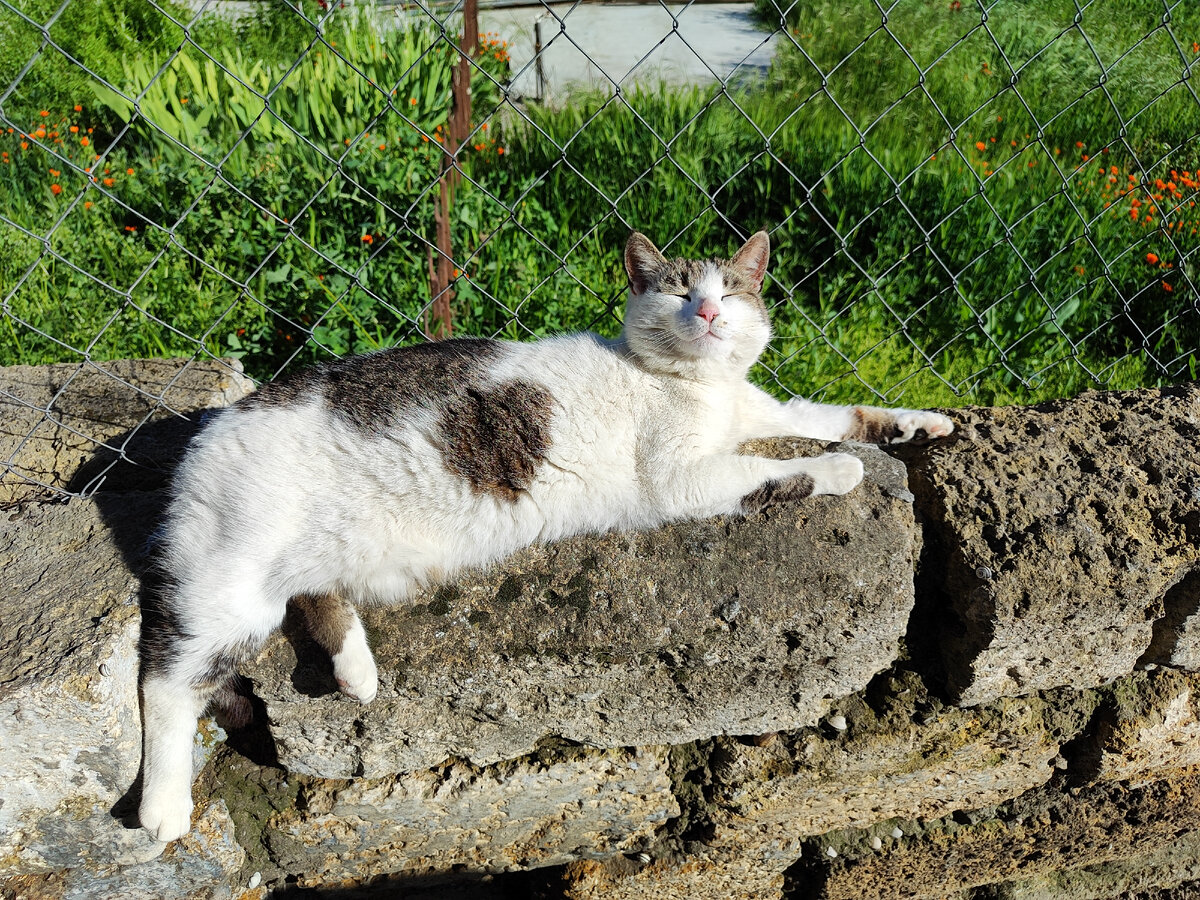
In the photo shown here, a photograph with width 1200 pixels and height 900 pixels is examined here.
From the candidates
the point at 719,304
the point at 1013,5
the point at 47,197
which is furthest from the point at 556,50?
the point at 719,304

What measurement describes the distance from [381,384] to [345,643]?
0.56m

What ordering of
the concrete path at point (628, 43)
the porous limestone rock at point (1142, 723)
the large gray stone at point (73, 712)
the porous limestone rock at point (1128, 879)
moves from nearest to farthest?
the large gray stone at point (73, 712) → the porous limestone rock at point (1142, 723) → the porous limestone rock at point (1128, 879) → the concrete path at point (628, 43)

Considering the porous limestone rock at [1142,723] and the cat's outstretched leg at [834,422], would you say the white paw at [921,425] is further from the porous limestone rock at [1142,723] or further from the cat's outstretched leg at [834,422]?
the porous limestone rock at [1142,723]

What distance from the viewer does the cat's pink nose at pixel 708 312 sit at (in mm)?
1961

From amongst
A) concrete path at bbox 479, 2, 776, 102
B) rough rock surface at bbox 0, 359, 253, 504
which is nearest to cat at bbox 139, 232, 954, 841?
rough rock surface at bbox 0, 359, 253, 504

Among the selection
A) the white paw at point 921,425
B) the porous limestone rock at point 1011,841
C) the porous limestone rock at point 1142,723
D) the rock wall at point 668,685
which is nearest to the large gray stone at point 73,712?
the rock wall at point 668,685

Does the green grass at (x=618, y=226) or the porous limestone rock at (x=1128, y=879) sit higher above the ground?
the green grass at (x=618, y=226)

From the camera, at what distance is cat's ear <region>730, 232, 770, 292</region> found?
2131 millimetres

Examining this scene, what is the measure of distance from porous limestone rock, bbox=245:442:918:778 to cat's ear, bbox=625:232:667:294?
671mm

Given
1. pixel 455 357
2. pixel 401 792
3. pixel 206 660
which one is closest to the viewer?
pixel 206 660

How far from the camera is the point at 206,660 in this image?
163 cm

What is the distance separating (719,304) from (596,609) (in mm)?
800

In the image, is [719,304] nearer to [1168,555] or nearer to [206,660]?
[1168,555]

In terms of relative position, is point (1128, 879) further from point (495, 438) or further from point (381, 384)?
point (381, 384)
